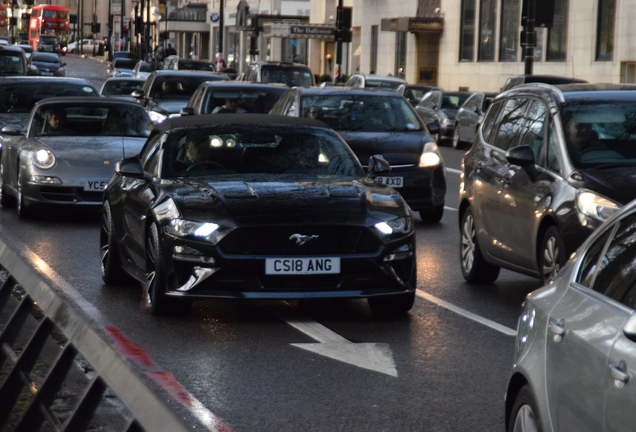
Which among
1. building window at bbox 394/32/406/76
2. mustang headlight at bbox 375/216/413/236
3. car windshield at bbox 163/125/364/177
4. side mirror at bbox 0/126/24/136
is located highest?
building window at bbox 394/32/406/76

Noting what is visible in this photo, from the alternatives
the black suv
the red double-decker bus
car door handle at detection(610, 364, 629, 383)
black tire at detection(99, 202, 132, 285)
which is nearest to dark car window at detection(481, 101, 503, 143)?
the black suv

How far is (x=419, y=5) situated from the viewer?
54.4m

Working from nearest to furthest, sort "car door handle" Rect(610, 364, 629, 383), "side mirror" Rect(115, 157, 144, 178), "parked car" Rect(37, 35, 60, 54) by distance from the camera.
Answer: "car door handle" Rect(610, 364, 629, 383)
"side mirror" Rect(115, 157, 144, 178)
"parked car" Rect(37, 35, 60, 54)

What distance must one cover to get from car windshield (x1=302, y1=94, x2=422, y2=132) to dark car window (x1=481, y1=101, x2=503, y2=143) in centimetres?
432

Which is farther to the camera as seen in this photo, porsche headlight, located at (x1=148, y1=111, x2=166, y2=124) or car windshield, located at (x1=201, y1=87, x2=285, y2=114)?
porsche headlight, located at (x1=148, y1=111, x2=166, y2=124)

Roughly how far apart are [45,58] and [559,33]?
34.2 m

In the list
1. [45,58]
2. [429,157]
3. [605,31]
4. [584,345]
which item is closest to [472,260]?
[429,157]

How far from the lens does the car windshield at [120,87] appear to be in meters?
34.4

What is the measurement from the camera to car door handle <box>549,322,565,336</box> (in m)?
3.84

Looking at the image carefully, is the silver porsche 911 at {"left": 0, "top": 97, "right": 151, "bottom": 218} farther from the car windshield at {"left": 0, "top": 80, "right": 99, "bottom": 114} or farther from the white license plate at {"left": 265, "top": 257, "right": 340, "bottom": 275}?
the white license plate at {"left": 265, "top": 257, "right": 340, "bottom": 275}

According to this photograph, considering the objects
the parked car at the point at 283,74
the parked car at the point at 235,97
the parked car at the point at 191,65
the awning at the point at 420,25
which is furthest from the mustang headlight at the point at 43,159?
the awning at the point at 420,25

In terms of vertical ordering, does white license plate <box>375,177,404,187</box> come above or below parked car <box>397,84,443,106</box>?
below

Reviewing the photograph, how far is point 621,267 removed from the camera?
12.2 ft

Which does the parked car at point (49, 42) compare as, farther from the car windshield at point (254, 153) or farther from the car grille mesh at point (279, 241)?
the car grille mesh at point (279, 241)
